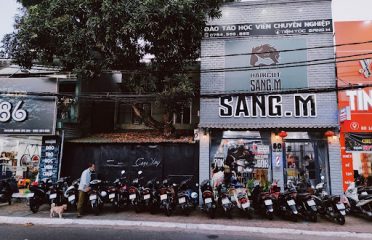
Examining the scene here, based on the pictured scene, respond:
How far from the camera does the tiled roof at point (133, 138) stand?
13.1 m

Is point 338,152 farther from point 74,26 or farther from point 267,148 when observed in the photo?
point 74,26

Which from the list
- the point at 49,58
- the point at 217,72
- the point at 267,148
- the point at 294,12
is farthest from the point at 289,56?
the point at 49,58

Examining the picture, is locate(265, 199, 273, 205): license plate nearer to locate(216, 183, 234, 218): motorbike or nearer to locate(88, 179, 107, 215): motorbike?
locate(216, 183, 234, 218): motorbike

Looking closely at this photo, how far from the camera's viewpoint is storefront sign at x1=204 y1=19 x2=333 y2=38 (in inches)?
492

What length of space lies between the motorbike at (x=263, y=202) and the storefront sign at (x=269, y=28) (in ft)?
22.2

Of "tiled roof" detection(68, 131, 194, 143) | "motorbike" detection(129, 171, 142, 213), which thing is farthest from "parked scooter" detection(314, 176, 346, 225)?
"motorbike" detection(129, 171, 142, 213)

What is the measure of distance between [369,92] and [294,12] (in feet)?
16.4

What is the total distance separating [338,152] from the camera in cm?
1167

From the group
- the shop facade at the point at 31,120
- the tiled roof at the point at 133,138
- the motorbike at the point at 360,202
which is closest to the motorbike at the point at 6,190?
the shop facade at the point at 31,120

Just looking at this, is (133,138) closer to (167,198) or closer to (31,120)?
(167,198)

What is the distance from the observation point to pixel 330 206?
9.62 m

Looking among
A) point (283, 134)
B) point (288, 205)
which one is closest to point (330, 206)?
point (288, 205)

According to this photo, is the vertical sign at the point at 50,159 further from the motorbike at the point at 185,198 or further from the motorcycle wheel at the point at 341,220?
the motorcycle wheel at the point at 341,220

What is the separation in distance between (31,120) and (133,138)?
460cm
